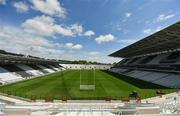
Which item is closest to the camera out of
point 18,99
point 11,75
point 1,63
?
point 18,99

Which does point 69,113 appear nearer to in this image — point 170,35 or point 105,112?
point 105,112

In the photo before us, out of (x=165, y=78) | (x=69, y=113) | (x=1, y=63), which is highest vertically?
(x=1, y=63)

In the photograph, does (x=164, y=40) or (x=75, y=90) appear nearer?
(x=75, y=90)

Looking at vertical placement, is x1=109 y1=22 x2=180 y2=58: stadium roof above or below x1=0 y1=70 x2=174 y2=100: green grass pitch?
above

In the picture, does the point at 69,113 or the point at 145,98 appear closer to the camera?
the point at 69,113

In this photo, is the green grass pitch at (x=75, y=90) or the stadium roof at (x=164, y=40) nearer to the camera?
the green grass pitch at (x=75, y=90)

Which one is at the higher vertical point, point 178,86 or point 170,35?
point 170,35

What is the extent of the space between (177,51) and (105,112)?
54750mm

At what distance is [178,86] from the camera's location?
4012cm

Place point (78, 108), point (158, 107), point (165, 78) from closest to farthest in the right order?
point (158, 107), point (78, 108), point (165, 78)

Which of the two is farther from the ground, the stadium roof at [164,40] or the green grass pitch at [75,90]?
the stadium roof at [164,40]

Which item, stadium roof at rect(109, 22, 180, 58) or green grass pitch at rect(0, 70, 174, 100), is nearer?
green grass pitch at rect(0, 70, 174, 100)

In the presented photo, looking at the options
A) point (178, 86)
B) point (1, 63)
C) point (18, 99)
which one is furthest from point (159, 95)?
point (1, 63)

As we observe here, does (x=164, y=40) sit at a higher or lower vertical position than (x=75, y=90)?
higher
